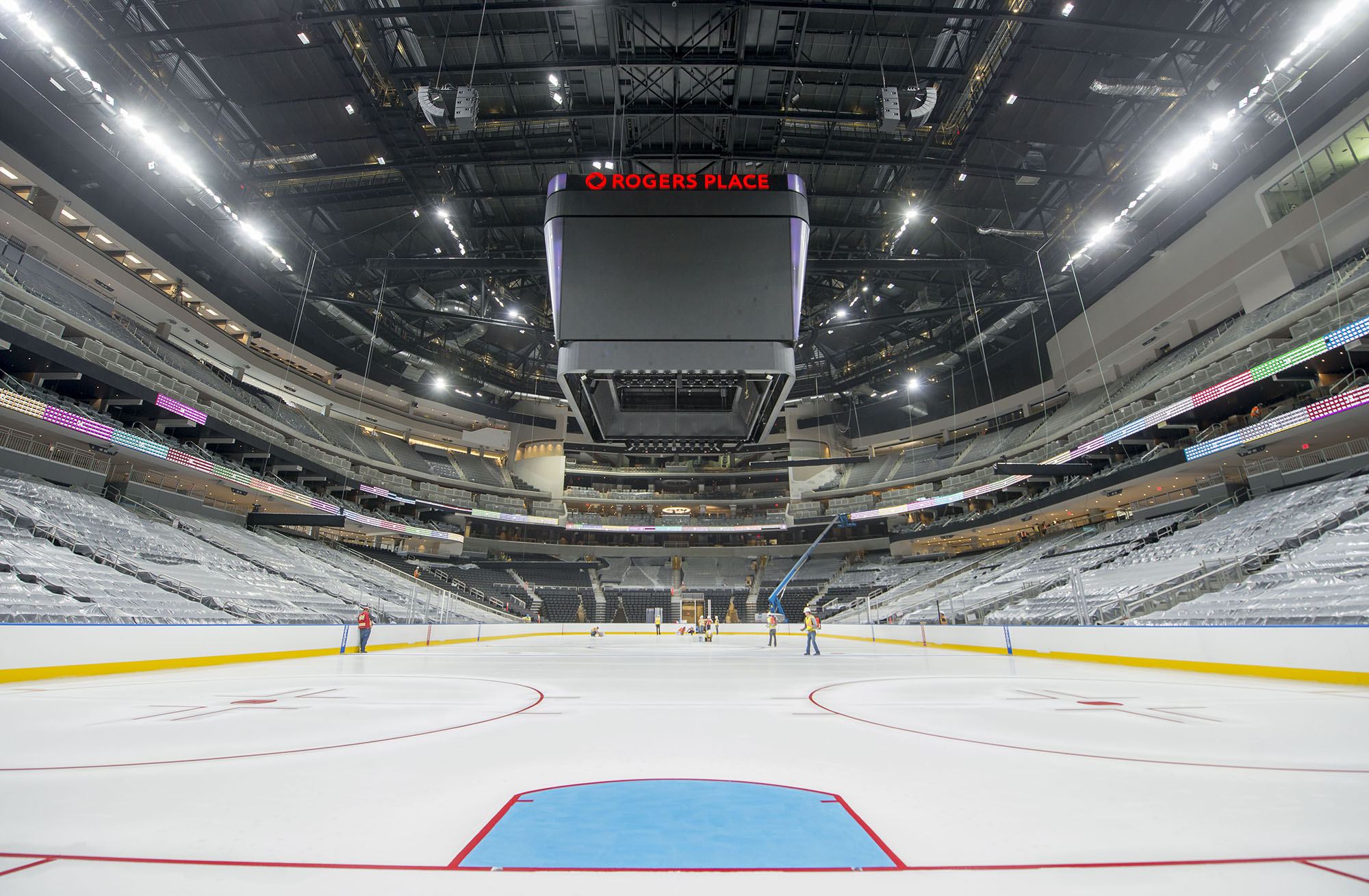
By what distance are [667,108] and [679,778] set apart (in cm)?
1338

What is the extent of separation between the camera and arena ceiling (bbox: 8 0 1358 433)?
11352 mm

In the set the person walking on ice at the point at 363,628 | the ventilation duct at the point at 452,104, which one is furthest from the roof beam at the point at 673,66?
the person walking on ice at the point at 363,628

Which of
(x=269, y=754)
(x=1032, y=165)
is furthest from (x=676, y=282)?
(x=1032, y=165)

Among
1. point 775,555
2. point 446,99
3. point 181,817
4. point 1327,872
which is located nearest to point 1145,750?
point 1327,872

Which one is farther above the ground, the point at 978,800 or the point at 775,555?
the point at 775,555

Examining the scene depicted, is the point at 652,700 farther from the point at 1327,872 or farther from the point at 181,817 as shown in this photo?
the point at 1327,872

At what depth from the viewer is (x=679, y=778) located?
242 centimetres

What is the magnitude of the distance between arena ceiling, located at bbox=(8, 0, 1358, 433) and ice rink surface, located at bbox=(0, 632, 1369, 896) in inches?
422

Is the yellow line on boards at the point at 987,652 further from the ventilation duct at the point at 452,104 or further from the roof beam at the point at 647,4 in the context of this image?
the roof beam at the point at 647,4

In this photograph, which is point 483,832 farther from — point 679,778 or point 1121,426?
point 1121,426

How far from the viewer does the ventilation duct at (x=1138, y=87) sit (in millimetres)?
12547

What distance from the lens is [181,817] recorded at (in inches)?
72.5

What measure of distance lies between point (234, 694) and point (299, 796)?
505 cm

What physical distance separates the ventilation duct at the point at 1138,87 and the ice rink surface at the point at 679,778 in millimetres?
13707
